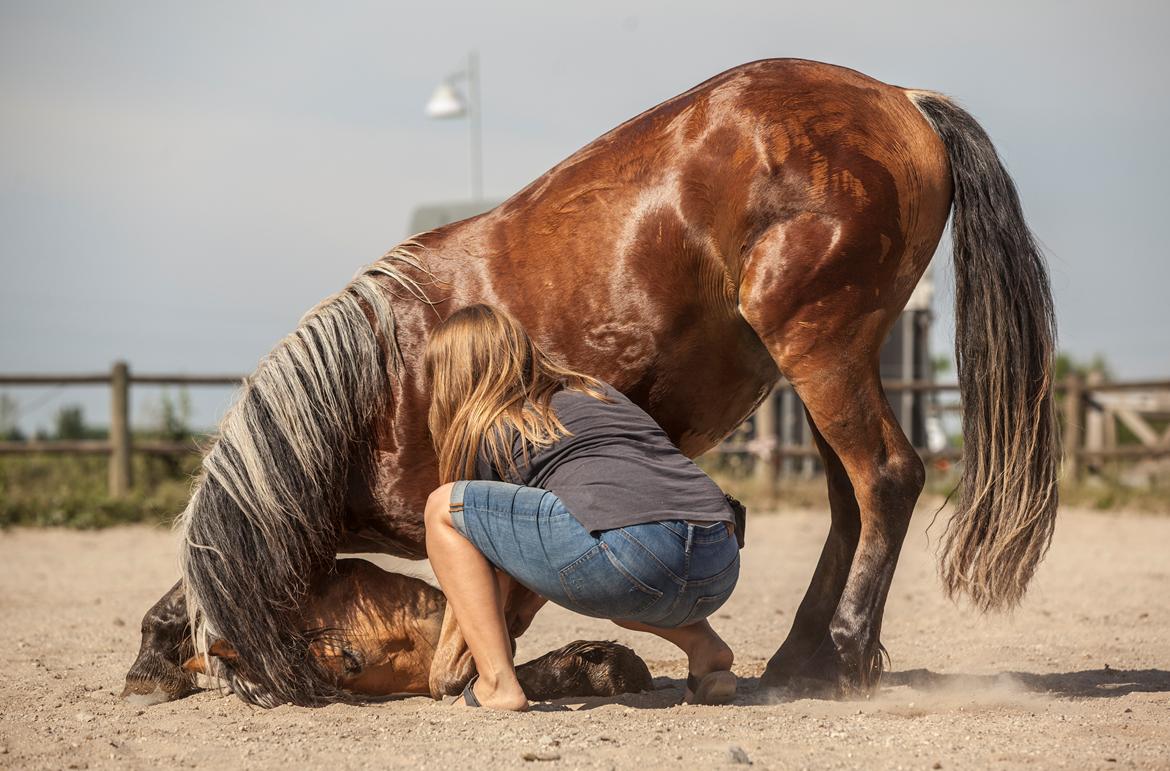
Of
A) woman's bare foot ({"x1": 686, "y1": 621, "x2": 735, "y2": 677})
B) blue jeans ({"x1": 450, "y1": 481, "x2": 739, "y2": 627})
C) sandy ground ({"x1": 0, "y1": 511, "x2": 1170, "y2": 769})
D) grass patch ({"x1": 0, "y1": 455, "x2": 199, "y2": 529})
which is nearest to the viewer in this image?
sandy ground ({"x1": 0, "y1": 511, "x2": 1170, "y2": 769})

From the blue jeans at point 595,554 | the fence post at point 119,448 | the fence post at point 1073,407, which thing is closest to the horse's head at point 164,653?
the blue jeans at point 595,554

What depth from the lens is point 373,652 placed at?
3.40 m

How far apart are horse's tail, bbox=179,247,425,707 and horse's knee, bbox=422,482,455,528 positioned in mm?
503

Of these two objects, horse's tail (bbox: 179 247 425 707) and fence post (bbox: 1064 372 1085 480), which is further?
fence post (bbox: 1064 372 1085 480)

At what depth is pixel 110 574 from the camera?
6805 millimetres

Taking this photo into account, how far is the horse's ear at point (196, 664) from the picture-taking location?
339 centimetres

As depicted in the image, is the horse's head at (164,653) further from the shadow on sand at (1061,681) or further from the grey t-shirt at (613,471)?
the shadow on sand at (1061,681)

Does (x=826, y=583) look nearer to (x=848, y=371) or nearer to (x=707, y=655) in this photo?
(x=707, y=655)

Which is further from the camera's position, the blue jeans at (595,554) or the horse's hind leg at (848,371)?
the horse's hind leg at (848,371)

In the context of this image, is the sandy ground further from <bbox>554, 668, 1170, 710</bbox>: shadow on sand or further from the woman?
the woman

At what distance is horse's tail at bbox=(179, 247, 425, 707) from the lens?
130 inches

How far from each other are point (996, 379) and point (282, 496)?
6.93 feet

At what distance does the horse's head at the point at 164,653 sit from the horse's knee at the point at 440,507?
98 cm

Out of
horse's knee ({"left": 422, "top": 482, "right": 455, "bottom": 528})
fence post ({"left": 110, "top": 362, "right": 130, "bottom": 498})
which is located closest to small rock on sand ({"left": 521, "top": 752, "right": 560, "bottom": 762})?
horse's knee ({"left": 422, "top": 482, "right": 455, "bottom": 528})
